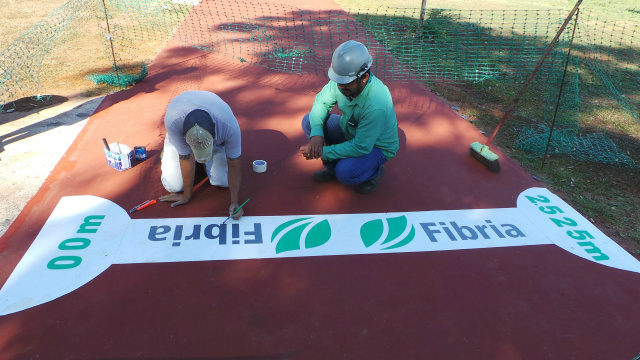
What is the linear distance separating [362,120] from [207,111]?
136 centimetres

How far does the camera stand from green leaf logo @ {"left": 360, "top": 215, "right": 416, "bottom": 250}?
391 centimetres

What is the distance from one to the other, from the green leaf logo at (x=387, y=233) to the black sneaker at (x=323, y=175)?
77 cm

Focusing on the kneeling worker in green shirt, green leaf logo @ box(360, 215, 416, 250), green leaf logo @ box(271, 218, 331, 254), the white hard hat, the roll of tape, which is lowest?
green leaf logo @ box(360, 215, 416, 250)

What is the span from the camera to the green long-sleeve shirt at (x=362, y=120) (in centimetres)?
394

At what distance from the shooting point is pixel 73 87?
668 cm

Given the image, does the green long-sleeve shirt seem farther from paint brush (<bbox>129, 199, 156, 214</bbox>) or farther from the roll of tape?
paint brush (<bbox>129, 199, 156, 214</bbox>)

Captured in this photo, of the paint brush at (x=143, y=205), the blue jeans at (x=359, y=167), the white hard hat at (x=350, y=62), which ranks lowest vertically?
the paint brush at (x=143, y=205)

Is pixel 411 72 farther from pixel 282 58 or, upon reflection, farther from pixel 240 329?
pixel 240 329

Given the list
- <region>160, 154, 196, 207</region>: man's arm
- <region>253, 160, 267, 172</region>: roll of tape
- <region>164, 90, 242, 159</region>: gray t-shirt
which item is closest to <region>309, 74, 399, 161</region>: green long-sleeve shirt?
<region>253, 160, 267, 172</region>: roll of tape

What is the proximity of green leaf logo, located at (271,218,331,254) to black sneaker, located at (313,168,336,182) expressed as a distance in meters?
0.67

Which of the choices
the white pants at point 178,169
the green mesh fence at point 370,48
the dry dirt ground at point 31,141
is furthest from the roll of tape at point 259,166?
the green mesh fence at point 370,48

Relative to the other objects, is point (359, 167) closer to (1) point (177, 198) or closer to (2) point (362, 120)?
(2) point (362, 120)

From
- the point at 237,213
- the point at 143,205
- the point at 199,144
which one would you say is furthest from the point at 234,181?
the point at 143,205

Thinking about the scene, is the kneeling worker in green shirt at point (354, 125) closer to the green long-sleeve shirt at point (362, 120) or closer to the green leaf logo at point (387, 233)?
the green long-sleeve shirt at point (362, 120)
